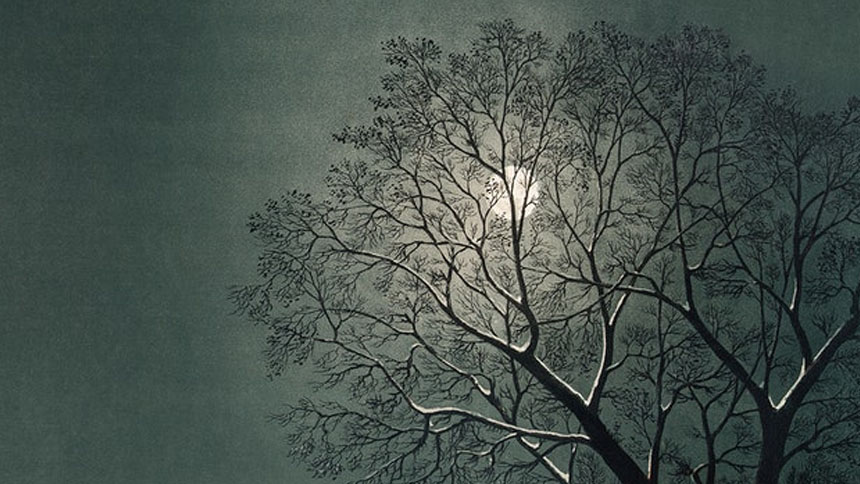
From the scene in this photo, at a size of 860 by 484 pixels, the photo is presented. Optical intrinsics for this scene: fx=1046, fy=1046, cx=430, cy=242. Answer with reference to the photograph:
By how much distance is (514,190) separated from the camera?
4.39 m

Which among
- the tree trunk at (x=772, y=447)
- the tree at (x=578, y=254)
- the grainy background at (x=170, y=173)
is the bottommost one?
the tree trunk at (x=772, y=447)

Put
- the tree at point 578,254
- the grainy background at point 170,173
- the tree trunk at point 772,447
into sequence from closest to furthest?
1. the tree trunk at point 772,447
2. the tree at point 578,254
3. the grainy background at point 170,173

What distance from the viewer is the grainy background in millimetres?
4492

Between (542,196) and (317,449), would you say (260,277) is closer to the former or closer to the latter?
(317,449)

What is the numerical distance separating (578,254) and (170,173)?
188cm

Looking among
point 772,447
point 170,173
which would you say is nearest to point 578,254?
point 772,447

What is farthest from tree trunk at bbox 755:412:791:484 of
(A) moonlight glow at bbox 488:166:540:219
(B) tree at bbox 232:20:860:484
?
(A) moonlight glow at bbox 488:166:540:219

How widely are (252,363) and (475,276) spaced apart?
1.06 meters

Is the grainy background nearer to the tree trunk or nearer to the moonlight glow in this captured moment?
the moonlight glow

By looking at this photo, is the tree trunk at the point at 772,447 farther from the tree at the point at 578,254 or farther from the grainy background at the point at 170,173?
the grainy background at the point at 170,173

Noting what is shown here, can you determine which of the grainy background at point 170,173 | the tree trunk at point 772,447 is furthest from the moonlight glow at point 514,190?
the tree trunk at point 772,447

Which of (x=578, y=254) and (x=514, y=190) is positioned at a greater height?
(x=514, y=190)

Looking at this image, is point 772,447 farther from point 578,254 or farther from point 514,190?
point 514,190

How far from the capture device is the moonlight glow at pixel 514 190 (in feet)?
14.4
